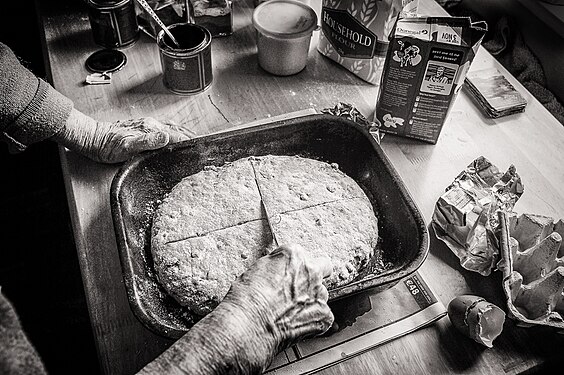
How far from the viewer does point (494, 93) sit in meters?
1.68

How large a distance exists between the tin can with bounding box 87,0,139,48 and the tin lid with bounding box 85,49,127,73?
4 centimetres

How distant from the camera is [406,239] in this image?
1.18m

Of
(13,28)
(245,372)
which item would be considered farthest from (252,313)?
(13,28)

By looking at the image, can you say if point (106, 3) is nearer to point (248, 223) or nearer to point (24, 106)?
point (24, 106)

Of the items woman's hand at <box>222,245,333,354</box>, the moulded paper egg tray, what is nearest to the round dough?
woman's hand at <box>222,245,333,354</box>

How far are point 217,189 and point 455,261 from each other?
2.15ft

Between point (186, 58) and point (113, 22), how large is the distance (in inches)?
14.7

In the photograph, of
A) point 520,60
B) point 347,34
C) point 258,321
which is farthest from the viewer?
point 520,60

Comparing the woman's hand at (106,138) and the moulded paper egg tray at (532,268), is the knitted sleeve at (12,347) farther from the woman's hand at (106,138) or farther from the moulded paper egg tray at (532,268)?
the moulded paper egg tray at (532,268)

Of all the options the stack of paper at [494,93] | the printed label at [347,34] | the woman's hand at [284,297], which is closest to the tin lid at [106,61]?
the printed label at [347,34]

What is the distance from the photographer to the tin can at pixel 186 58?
1532 millimetres

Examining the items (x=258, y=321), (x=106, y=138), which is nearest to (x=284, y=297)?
(x=258, y=321)

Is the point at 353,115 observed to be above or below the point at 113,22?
below

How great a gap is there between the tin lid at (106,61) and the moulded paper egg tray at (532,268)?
1.35 m
